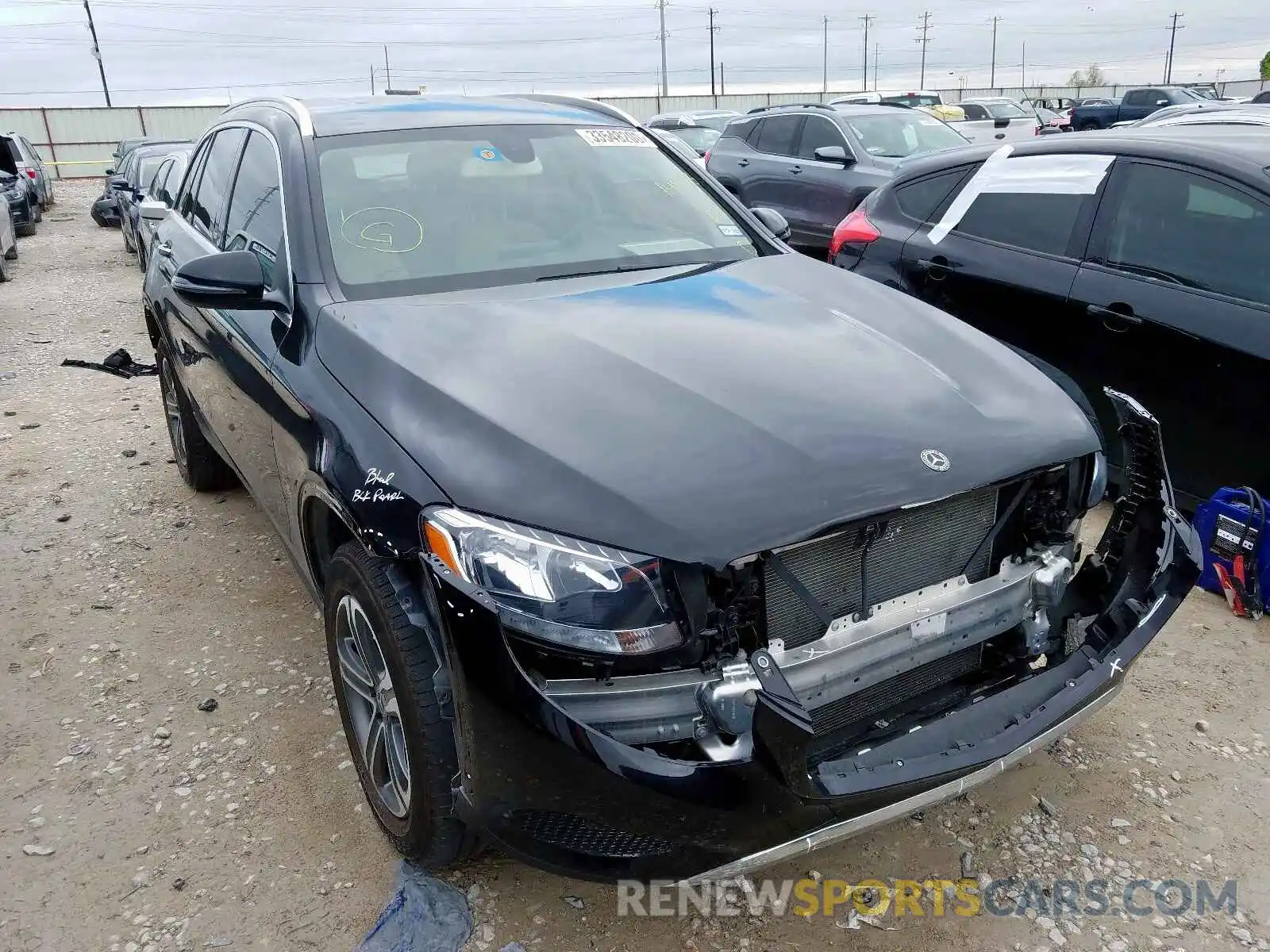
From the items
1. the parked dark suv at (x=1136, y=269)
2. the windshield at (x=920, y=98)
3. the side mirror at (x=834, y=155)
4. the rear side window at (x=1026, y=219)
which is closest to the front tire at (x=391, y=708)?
the parked dark suv at (x=1136, y=269)

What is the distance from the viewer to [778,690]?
1776 mm

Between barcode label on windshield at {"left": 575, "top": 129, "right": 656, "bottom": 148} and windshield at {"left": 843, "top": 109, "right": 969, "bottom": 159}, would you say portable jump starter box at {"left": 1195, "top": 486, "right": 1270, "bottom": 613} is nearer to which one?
barcode label on windshield at {"left": 575, "top": 129, "right": 656, "bottom": 148}

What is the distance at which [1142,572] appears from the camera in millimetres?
2373

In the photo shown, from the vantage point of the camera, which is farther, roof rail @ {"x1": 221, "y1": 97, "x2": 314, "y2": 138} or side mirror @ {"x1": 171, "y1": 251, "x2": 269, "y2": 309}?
roof rail @ {"x1": 221, "y1": 97, "x2": 314, "y2": 138}

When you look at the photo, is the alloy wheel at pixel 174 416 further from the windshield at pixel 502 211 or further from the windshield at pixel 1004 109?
the windshield at pixel 1004 109

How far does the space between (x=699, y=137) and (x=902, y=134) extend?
18.7 feet

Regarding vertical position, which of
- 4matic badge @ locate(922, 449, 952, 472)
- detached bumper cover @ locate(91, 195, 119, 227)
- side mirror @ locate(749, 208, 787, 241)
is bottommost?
detached bumper cover @ locate(91, 195, 119, 227)

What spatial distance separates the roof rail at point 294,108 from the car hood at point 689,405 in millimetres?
898

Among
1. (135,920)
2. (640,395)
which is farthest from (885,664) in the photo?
(135,920)

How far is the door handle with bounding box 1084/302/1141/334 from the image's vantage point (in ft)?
12.8

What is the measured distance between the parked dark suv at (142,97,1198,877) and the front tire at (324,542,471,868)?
0.04 ft

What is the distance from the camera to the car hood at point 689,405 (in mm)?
1913

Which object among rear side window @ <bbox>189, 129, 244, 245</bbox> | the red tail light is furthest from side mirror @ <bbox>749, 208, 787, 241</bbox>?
rear side window @ <bbox>189, 129, 244, 245</bbox>

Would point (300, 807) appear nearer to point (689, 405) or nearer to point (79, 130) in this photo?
point (689, 405)
